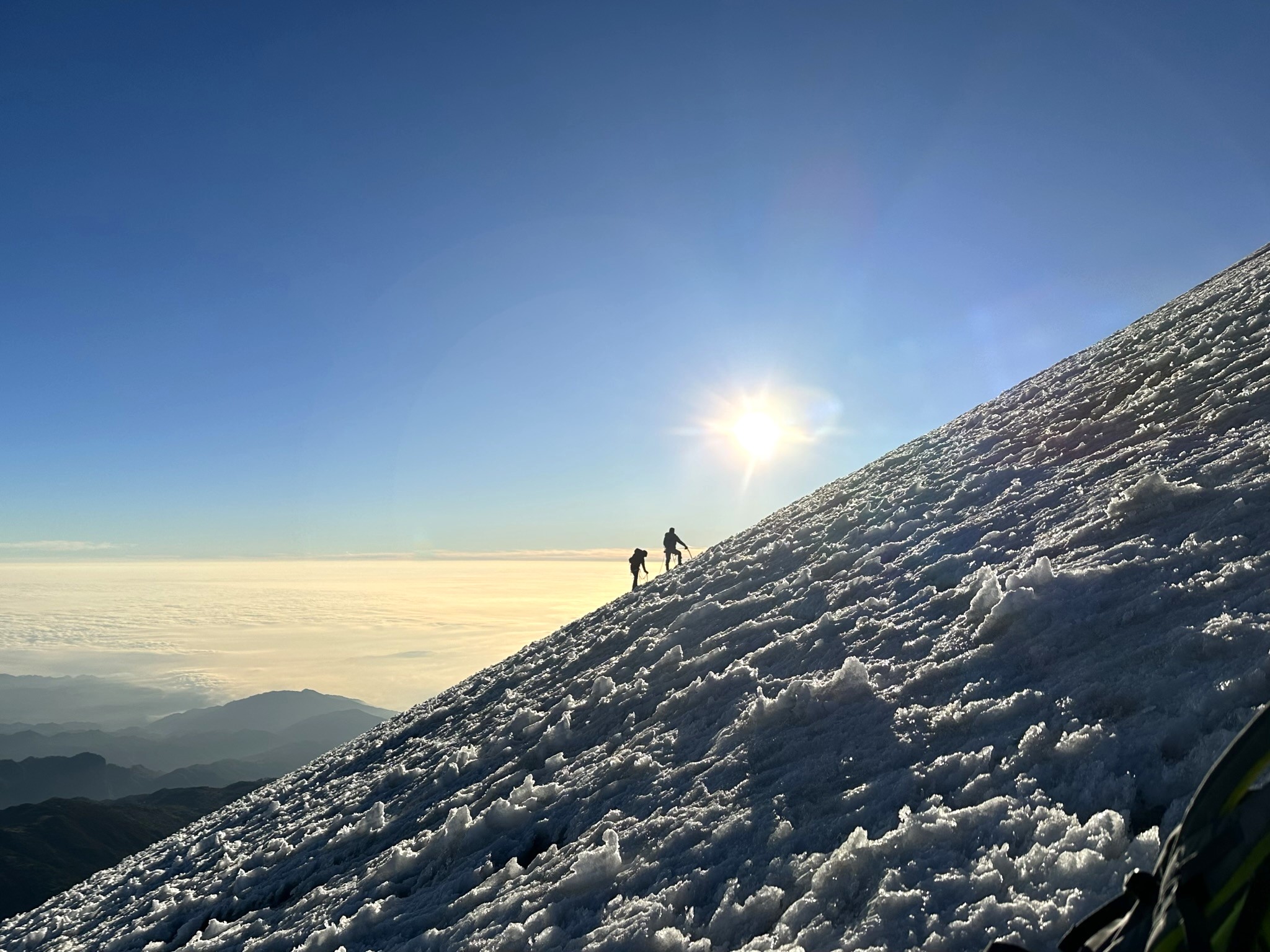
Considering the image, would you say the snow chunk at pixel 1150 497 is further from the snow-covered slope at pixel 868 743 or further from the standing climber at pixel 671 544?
the standing climber at pixel 671 544

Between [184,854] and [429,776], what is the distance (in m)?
9.35

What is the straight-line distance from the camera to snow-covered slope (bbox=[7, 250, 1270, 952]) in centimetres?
552

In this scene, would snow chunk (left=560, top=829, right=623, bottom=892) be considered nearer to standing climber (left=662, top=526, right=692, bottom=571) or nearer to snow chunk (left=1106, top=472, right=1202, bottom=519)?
snow chunk (left=1106, top=472, right=1202, bottom=519)

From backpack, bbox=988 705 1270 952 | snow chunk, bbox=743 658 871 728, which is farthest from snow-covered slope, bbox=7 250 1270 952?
backpack, bbox=988 705 1270 952

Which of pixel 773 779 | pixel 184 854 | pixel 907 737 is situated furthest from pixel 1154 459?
pixel 184 854

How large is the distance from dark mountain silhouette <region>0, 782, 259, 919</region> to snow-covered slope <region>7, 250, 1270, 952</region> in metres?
104

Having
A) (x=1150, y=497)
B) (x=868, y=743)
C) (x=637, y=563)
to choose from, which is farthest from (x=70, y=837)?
(x=1150, y=497)

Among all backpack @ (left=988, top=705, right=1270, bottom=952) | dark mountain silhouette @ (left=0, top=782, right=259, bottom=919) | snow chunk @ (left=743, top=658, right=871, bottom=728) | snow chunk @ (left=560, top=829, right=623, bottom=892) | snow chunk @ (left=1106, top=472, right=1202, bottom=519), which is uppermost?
snow chunk @ (left=1106, top=472, right=1202, bottom=519)

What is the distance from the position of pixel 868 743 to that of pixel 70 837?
143279 mm

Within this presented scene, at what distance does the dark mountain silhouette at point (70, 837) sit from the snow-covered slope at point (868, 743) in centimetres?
10388

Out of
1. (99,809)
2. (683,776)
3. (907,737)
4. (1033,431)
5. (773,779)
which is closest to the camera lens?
(907,737)

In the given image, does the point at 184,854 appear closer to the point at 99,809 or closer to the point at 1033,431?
the point at 1033,431

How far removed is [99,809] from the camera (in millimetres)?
118438

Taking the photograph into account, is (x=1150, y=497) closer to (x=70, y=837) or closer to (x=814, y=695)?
(x=814, y=695)
